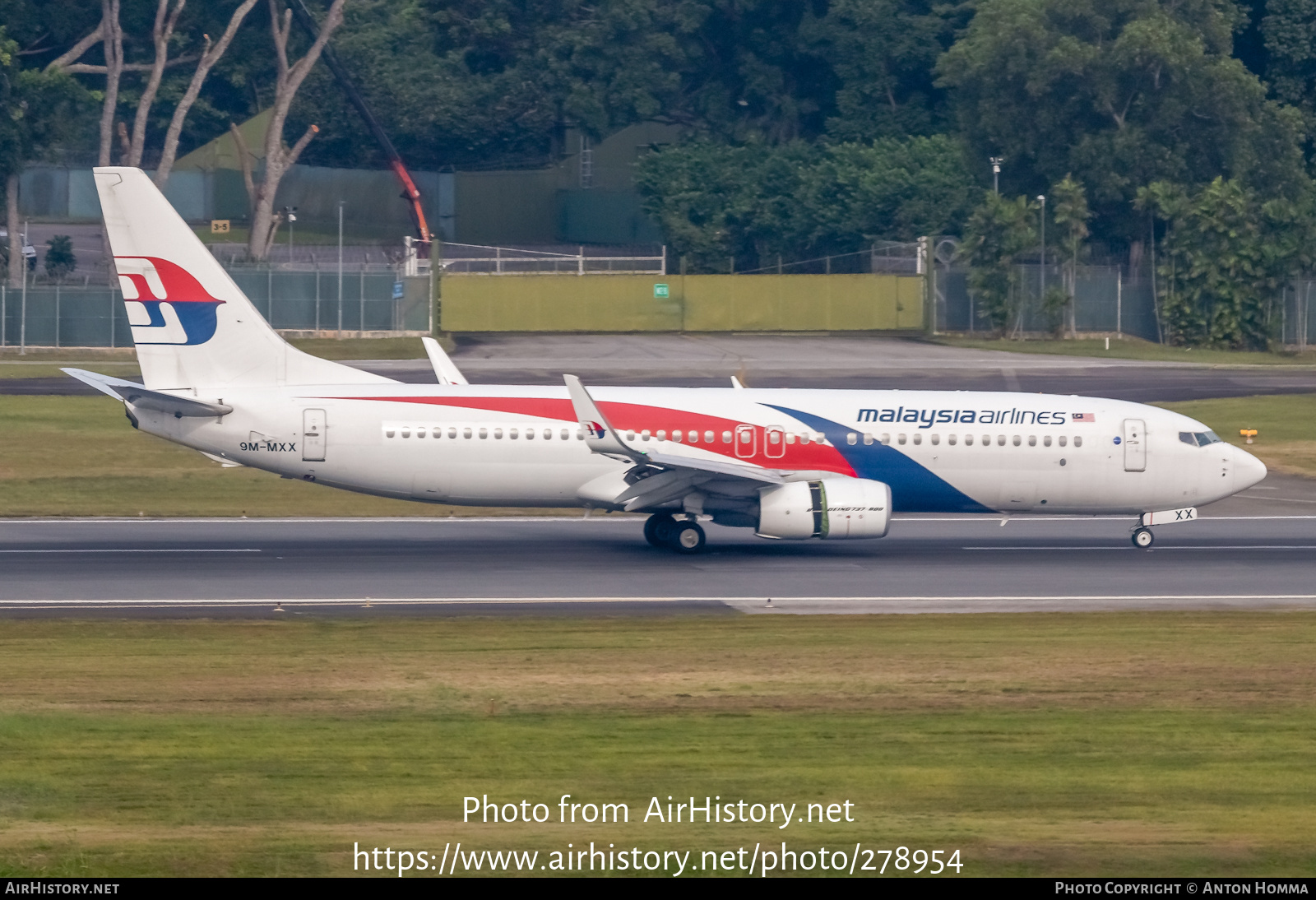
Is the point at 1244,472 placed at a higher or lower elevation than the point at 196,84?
lower

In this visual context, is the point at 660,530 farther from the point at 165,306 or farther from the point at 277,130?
the point at 277,130

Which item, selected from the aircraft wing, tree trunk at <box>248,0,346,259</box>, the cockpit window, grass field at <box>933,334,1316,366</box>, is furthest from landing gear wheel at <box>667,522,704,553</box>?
tree trunk at <box>248,0,346,259</box>

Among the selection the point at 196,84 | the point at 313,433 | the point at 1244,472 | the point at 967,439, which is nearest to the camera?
the point at 313,433

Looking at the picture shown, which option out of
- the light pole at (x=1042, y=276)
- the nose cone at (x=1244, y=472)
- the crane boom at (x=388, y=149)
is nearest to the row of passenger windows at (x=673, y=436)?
the nose cone at (x=1244, y=472)

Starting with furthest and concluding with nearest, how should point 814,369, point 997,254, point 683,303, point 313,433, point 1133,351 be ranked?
point 683,303 < point 997,254 < point 1133,351 < point 814,369 < point 313,433

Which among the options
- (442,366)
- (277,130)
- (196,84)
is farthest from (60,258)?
(442,366)

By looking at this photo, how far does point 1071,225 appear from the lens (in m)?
89.4

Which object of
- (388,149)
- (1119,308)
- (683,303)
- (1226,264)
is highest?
(388,149)

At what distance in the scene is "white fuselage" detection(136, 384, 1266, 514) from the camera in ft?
106

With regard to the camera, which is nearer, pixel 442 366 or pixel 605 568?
pixel 605 568

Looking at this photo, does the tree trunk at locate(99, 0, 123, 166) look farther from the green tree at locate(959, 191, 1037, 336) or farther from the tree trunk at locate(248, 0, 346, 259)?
the green tree at locate(959, 191, 1037, 336)

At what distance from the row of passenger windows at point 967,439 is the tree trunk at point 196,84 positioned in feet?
194

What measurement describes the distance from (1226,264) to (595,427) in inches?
2507
